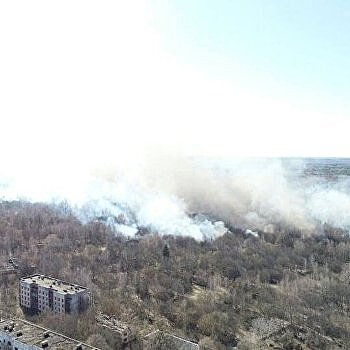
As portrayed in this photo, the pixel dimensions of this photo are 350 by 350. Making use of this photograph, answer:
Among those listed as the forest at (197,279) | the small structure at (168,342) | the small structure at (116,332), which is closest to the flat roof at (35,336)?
the forest at (197,279)

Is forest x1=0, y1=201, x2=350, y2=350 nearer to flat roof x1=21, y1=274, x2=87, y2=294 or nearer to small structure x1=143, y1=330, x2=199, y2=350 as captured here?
small structure x1=143, y1=330, x2=199, y2=350

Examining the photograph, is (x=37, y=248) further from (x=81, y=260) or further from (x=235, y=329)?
(x=235, y=329)

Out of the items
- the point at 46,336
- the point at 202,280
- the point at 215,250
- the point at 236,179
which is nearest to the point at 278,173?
the point at 236,179

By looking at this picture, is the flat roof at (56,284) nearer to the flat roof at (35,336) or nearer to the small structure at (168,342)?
the flat roof at (35,336)

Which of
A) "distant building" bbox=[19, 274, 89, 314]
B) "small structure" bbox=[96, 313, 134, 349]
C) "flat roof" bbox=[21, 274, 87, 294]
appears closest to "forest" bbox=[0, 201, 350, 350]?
"small structure" bbox=[96, 313, 134, 349]

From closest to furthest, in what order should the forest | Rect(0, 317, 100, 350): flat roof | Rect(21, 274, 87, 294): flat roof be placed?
Rect(0, 317, 100, 350): flat roof, the forest, Rect(21, 274, 87, 294): flat roof

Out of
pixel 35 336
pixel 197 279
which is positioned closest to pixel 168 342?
pixel 35 336
